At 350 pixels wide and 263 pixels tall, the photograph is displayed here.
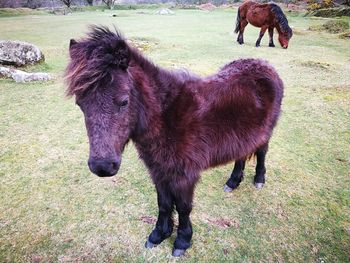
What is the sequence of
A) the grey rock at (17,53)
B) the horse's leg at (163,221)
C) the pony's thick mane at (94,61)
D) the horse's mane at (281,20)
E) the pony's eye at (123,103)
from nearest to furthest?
the pony's thick mane at (94,61), the pony's eye at (123,103), the horse's leg at (163,221), the grey rock at (17,53), the horse's mane at (281,20)

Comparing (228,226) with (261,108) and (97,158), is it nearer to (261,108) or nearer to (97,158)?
(261,108)

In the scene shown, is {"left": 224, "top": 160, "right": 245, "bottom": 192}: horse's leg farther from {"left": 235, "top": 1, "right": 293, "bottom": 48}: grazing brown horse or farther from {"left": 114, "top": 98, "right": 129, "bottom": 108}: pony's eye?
{"left": 235, "top": 1, "right": 293, "bottom": 48}: grazing brown horse

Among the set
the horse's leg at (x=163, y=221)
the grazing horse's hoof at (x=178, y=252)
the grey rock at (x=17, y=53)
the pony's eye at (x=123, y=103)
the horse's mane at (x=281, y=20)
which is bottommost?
the grazing horse's hoof at (x=178, y=252)

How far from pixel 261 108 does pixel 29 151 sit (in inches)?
148

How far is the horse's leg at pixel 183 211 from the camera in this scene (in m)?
2.51

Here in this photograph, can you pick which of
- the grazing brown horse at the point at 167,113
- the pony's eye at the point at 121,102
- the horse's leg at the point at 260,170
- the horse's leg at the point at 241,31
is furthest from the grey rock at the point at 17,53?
the horse's leg at the point at 241,31

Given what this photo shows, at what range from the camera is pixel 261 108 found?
9.36 feet

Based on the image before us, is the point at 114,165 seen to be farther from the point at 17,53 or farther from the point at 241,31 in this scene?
the point at 241,31

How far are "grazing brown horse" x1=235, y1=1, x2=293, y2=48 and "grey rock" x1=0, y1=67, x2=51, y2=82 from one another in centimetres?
914

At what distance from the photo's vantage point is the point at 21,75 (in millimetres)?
7195

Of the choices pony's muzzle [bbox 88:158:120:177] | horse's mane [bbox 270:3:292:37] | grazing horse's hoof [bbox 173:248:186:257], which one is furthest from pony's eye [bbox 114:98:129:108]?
horse's mane [bbox 270:3:292:37]

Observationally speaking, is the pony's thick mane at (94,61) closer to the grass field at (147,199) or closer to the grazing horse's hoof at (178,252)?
the grass field at (147,199)

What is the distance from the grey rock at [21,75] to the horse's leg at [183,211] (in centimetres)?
642

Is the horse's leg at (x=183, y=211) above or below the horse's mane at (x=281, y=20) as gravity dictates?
below
